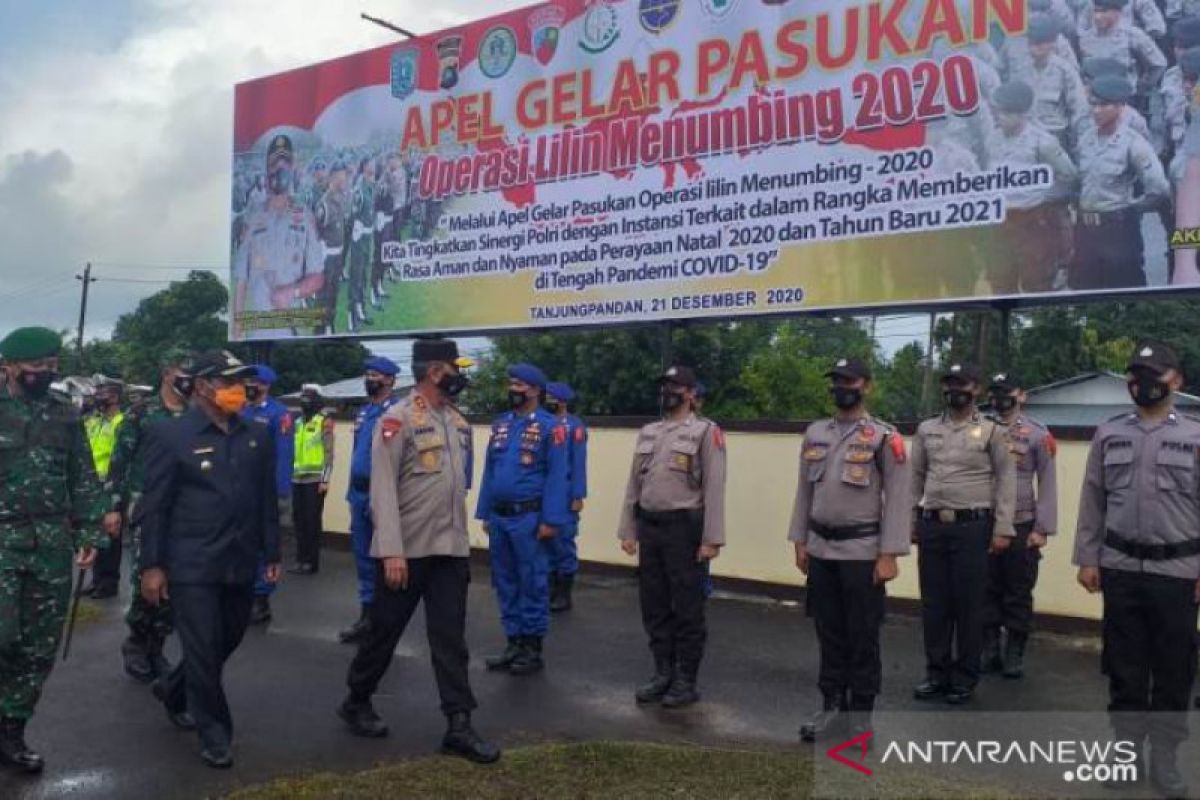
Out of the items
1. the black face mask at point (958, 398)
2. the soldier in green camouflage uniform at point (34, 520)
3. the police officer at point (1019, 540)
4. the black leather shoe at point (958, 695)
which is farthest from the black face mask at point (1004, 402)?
the soldier in green camouflage uniform at point (34, 520)

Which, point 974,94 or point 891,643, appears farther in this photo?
point 974,94

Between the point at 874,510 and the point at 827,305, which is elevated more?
the point at 827,305

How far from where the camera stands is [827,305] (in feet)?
30.5

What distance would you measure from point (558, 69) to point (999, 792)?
8.32 meters

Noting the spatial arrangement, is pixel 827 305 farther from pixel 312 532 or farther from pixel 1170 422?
pixel 312 532

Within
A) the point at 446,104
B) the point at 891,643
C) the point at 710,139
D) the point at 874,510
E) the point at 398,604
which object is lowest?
the point at 891,643

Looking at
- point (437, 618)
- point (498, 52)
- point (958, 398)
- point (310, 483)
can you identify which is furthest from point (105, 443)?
point (958, 398)

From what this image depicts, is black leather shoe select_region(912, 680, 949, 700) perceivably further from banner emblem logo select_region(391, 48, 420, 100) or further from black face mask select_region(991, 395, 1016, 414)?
banner emblem logo select_region(391, 48, 420, 100)

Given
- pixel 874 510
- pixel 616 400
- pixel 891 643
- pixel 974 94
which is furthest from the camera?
pixel 616 400

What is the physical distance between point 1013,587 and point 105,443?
372 inches

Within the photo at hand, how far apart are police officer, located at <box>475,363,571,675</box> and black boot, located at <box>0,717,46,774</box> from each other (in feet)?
8.95

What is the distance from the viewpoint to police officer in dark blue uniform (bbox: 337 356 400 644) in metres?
7.71

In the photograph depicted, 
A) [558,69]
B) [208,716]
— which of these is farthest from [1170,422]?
[558,69]

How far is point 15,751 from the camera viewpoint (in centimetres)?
497
